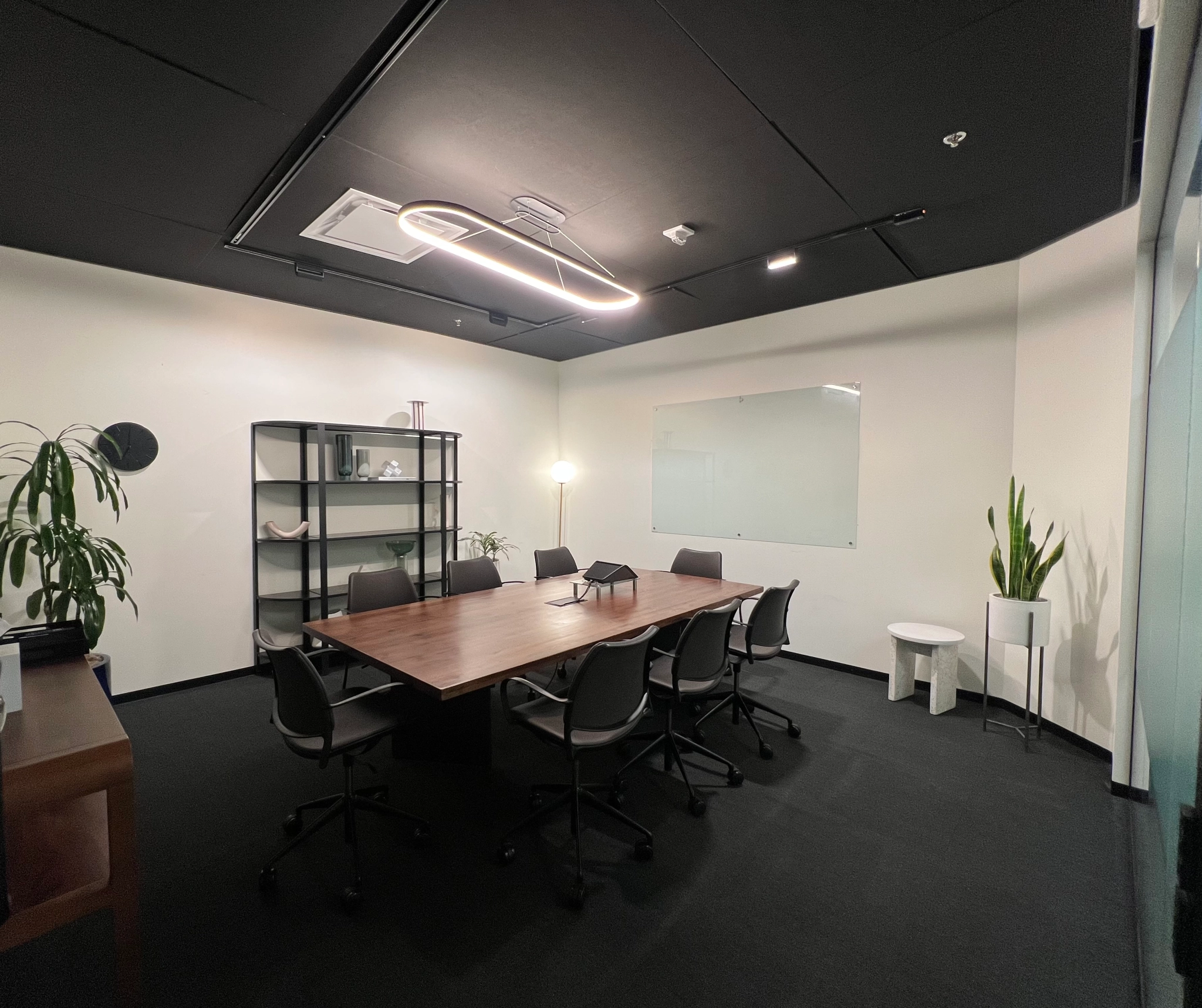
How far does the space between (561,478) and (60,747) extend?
5185 millimetres

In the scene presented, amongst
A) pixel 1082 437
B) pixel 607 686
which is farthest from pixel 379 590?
pixel 1082 437

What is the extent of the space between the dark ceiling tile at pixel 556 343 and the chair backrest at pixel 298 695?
12.9ft

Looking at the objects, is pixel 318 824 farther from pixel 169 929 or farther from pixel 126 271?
pixel 126 271

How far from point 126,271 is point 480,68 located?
3.43 m

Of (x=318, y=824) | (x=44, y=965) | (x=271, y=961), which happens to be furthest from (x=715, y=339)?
(x=44, y=965)

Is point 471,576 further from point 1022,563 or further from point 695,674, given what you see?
point 1022,563

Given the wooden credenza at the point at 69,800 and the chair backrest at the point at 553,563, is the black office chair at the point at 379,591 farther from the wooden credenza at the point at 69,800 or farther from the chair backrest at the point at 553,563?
the wooden credenza at the point at 69,800

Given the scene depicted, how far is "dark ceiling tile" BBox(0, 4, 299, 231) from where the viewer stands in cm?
183

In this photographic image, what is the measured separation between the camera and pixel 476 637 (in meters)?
2.56

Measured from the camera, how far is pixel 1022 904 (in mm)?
1979

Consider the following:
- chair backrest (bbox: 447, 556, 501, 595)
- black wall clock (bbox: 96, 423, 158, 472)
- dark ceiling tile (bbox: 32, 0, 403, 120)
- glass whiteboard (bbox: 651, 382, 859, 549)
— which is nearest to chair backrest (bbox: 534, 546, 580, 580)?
chair backrest (bbox: 447, 556, 501, 595)


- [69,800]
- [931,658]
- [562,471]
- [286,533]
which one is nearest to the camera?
[69,800]

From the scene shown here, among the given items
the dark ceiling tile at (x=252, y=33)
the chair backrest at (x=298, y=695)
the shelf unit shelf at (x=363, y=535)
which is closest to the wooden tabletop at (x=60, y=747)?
the chair backrest at (x=298, y=695)

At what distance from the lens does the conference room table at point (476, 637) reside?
2.17 m
